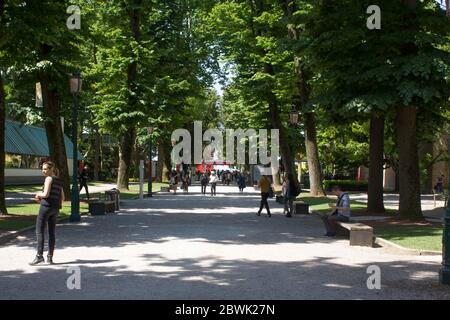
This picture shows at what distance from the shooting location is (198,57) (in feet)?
Result: 139

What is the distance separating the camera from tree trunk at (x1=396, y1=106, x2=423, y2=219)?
18.9m

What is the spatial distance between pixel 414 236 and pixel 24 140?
149ft

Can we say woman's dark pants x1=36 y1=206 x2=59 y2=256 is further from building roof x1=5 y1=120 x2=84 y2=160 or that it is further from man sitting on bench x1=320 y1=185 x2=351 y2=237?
building roof x1=5 y1=120 x2=84 y2=160

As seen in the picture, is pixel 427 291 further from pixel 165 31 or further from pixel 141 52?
pixel 165 31

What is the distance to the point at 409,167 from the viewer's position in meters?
18.9

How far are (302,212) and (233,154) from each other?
2043 inches

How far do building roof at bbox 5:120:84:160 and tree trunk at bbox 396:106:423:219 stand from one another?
1434 inches

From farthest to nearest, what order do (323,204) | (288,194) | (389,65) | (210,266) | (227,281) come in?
(323,204), (288,194), (389,65), (210,266), (227,281)

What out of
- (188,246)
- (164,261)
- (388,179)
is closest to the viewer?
(164,261)

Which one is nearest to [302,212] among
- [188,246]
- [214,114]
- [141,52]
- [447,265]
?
[188,246]

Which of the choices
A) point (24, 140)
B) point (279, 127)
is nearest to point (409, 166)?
point (279, 127)

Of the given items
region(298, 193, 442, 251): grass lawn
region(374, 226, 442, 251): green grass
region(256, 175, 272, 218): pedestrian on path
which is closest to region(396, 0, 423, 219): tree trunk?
region(298, 193, 442, 251): grass lawn

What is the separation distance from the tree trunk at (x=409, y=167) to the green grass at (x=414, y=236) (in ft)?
6.90

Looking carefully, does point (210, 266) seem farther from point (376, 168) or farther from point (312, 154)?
point (312, 154)
